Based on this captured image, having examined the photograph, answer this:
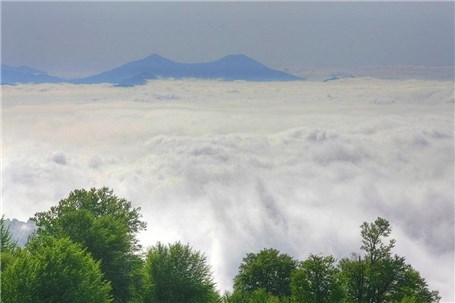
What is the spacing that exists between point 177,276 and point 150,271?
12.6 feet

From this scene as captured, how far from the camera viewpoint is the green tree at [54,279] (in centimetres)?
5841

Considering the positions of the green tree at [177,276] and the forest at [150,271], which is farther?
the green tree at [177,276]

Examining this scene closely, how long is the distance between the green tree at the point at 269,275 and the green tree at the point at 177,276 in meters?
13.6

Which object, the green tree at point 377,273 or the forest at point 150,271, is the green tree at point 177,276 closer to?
the forest at point 150,271

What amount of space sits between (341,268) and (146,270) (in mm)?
24878

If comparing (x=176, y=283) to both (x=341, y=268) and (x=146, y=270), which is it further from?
(x=341, y=268)

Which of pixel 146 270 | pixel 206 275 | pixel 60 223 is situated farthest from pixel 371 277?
pixel 60 223

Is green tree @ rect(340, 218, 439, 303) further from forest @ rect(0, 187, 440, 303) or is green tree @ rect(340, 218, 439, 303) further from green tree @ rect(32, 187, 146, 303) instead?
green tree @ rect(32, 187, 146, 303)

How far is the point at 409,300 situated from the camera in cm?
6272

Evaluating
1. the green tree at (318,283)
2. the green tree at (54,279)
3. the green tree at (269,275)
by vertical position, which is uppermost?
the green tree at (269,275)

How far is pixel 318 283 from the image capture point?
228ft

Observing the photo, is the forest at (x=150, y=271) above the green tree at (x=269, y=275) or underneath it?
underneath

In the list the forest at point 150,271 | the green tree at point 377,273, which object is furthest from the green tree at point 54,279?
the green tree at point 377,273

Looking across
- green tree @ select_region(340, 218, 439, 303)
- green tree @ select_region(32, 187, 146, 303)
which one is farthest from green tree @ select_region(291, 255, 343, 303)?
green tree @ select_region(32, 187, 146, 303)
